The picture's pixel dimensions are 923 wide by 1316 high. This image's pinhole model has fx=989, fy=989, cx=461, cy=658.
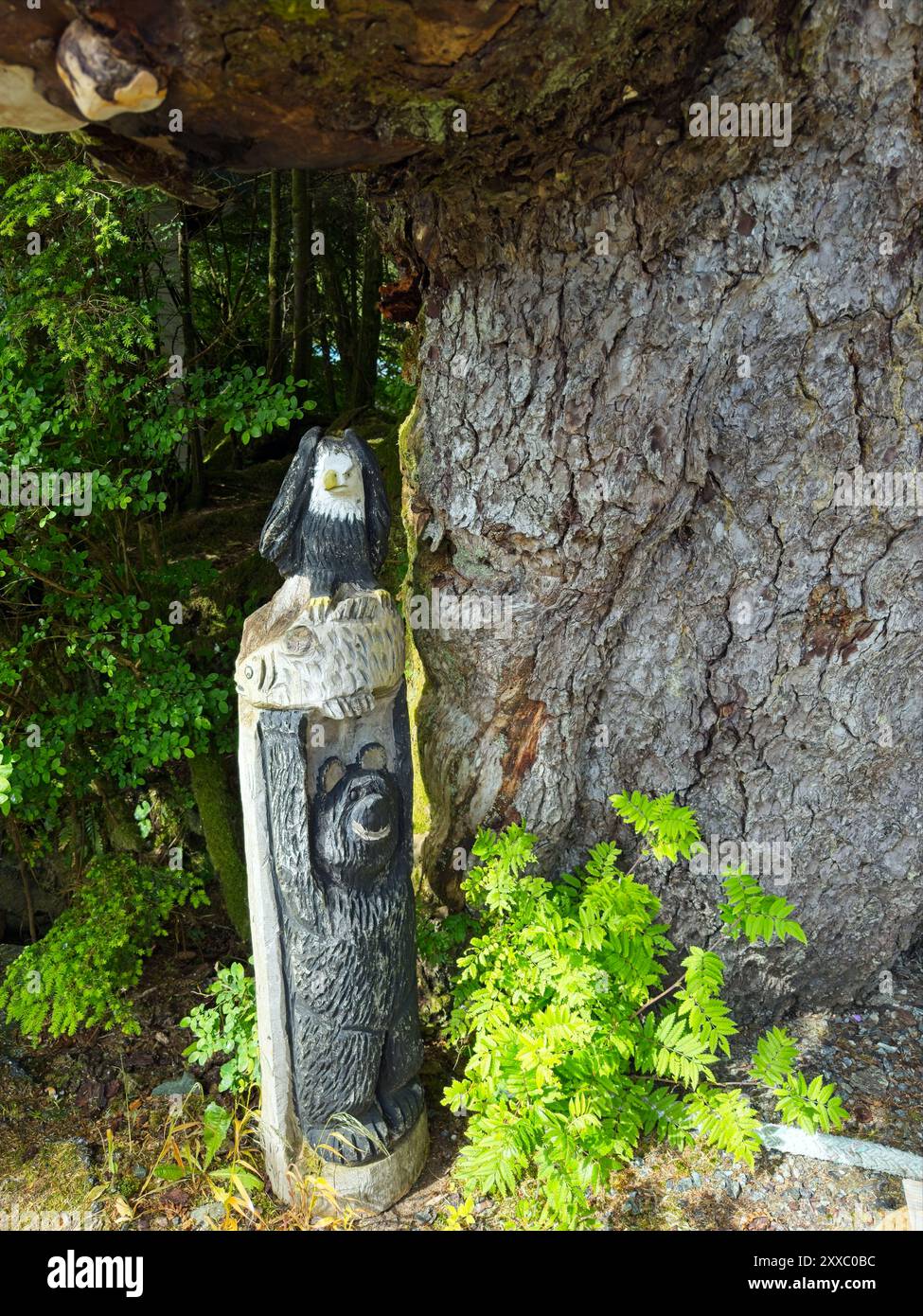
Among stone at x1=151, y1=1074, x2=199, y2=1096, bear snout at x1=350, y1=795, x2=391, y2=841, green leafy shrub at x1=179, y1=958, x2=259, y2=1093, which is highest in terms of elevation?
bear snout at x1=350, y1=795, x2=391, y2=841

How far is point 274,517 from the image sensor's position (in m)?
2.94

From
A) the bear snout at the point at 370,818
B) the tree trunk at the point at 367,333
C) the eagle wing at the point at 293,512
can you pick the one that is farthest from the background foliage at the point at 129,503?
the bear snout at the point at 370,818

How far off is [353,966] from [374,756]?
64cm

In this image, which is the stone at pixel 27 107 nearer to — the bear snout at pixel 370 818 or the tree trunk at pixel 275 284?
the bear snout at pixel 370 818

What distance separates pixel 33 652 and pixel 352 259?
3.23m

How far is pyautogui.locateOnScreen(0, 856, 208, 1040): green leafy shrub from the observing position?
360 centimetres

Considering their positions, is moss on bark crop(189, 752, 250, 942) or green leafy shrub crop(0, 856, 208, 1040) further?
moss on bark crop(189, 752, 250, 942)

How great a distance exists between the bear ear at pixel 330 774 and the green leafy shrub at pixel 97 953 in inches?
52.9

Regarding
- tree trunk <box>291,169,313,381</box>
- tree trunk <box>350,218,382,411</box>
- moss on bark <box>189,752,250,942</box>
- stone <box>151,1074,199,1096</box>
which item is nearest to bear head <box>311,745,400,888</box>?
stone <box>151,1074,199,1096</box>

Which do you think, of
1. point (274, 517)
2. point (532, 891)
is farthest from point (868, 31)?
point (532, 891)

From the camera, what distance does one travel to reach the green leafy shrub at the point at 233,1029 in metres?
3.38

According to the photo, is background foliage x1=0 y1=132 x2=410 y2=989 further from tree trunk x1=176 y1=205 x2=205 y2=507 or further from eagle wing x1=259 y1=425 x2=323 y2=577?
eagle wing x1=259 y1=425 x2=323 y2=577

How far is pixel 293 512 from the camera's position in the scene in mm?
2932

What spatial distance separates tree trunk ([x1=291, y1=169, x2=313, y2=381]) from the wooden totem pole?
8.28 feet
